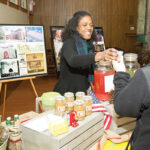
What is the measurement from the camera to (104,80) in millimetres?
1255

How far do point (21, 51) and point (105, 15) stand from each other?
412 cm

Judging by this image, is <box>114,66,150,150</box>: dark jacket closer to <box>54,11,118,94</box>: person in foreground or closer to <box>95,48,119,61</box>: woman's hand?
<box>95,48,119,61</box>: woman's hand

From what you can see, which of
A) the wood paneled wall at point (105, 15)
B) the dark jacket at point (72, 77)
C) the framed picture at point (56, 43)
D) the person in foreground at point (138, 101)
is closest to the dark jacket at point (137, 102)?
the person in foreground at point (138, 101)

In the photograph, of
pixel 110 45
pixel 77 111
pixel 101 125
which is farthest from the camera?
pixel 110 45

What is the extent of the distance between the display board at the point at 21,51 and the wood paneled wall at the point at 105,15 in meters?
3.32

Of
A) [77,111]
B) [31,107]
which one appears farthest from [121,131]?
[31,107]

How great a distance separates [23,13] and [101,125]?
4383 millimetres

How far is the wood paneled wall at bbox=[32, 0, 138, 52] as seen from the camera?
17.7ft

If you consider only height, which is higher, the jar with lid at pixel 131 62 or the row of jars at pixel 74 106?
the jar with lid at pixel 131 62

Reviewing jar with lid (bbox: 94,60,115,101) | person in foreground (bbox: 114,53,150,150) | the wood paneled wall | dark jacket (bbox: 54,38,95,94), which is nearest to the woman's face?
dark jacket (bbox: 54,38,95,94)

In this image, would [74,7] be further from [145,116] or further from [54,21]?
[145,116]

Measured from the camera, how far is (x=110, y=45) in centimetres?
588

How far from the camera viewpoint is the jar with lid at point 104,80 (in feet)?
4.11

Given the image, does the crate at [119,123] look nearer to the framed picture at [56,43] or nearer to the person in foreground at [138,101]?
the person in foreground at [138,101]
